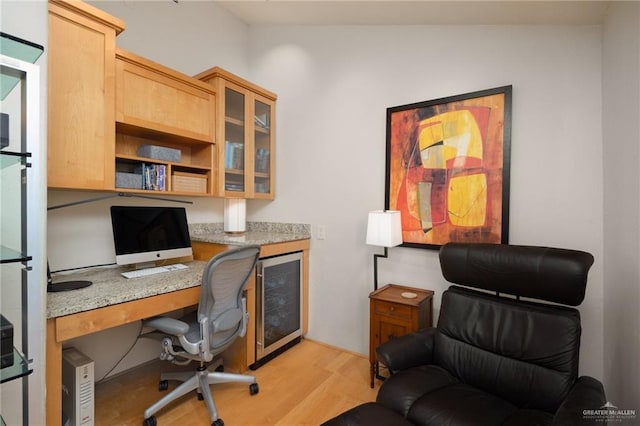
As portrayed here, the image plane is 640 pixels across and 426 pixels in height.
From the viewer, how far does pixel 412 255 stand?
7.73ft

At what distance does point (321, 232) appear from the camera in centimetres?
281

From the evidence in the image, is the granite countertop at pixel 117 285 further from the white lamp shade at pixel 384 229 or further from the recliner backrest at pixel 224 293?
the white lamp shade at pixel 384 229

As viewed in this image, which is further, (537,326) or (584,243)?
(584,243)

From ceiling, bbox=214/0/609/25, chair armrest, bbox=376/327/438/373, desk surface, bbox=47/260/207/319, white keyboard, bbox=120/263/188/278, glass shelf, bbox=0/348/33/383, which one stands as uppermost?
ceiling, bbox=214/0/609/25

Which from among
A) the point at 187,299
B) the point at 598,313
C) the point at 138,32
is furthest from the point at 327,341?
the point at 138,32

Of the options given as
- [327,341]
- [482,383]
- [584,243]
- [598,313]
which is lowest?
[327,341]

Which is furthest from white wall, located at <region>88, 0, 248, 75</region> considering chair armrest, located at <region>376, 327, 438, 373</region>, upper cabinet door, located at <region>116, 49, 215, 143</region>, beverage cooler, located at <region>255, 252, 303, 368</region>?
chair armrest, located at <region>376, 327, 438, 373</region>

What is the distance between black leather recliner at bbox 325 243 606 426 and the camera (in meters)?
1.28

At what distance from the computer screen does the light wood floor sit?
0.93m

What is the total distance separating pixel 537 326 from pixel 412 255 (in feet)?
3.14

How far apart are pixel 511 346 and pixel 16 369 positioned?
85.6 inches

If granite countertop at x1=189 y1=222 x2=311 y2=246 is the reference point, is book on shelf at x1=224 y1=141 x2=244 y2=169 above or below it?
above

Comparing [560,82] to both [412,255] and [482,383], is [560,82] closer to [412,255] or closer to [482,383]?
[412,255]

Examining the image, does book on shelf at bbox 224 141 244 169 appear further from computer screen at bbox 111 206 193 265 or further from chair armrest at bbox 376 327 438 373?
chair armrest at bbox 376 327 438 373
